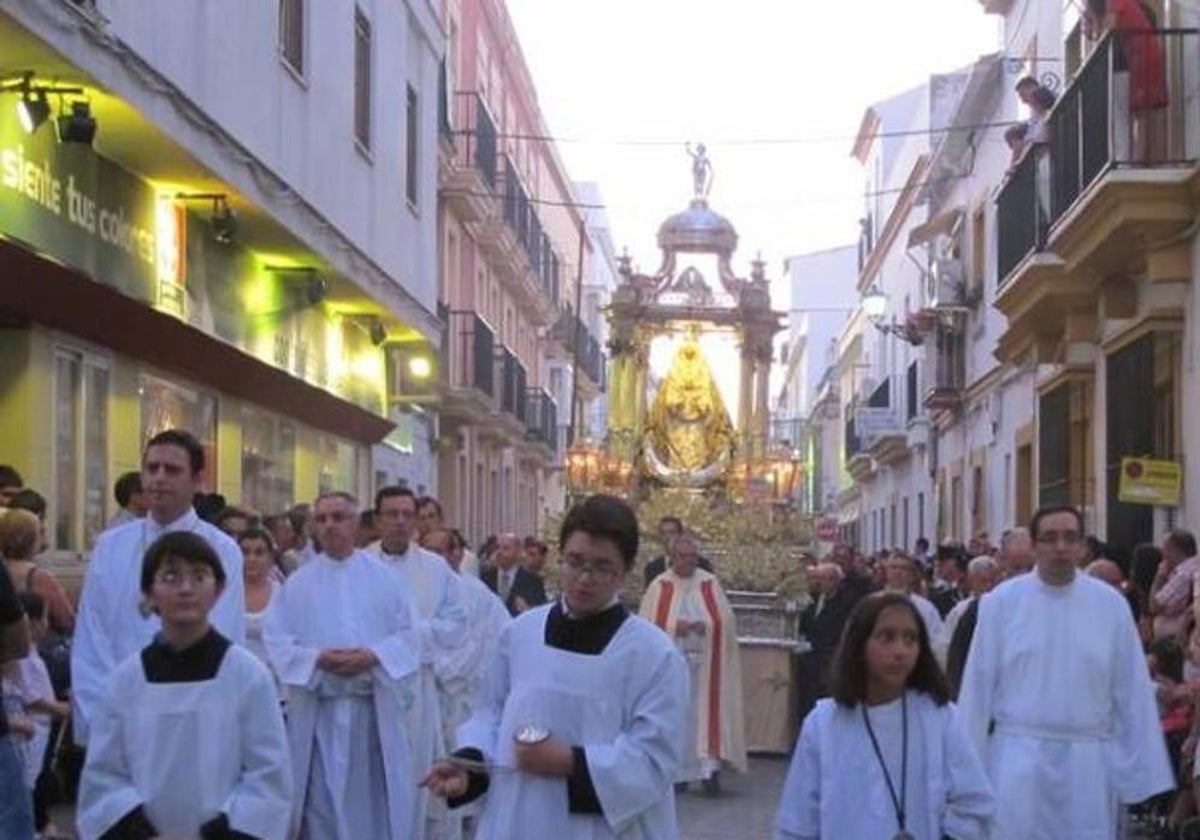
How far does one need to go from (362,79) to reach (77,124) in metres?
10.8

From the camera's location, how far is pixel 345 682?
10242 mm

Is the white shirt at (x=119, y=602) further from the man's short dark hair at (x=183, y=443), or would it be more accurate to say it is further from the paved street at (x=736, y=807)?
the paved street at (x=736, y=807)

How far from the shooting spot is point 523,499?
5272 centimetres

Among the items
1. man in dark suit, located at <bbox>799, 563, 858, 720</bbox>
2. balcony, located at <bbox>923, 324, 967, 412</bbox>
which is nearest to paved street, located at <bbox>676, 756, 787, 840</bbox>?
man in dark suit, located at <bbox>799, 563, 858, 720</bbox>

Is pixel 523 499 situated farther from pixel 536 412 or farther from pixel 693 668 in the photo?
pixel 693 668

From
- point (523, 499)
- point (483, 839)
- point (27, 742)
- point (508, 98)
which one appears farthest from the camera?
point (523, 499)

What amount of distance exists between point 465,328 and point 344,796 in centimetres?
2531

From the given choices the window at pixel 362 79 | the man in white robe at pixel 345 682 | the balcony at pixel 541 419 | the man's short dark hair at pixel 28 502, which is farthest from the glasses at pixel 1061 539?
the balcony at pixel 541 419

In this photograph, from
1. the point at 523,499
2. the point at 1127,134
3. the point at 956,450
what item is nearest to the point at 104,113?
the point at 1127,134

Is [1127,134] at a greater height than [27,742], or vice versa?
[1127,134]

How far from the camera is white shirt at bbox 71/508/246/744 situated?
8461mm

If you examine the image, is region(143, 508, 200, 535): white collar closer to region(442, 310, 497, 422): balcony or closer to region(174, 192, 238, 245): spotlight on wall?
region(174, 192, 238, 245): spotlight on wall

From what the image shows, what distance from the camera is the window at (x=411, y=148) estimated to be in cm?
2730

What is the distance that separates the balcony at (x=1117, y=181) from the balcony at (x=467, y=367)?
14595 mm
